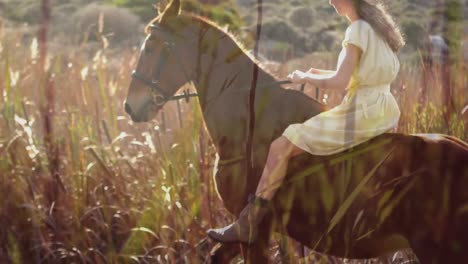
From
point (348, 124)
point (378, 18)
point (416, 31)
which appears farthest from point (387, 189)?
point (416, 31)

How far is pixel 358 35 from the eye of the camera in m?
3.92

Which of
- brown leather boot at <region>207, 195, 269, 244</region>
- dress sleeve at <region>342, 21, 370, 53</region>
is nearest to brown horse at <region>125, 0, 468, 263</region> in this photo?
brown leather boot at <region>207, 195, 269, 244</region>

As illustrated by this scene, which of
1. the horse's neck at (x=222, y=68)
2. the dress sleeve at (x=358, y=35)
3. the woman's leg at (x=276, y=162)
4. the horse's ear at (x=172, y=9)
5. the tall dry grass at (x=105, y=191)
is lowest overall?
the tall dry grass at (x=105, y=191)

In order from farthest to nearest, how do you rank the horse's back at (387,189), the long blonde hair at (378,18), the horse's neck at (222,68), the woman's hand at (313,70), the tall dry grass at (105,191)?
the tall dry grass at (105,191), the horse's neck at (222,68), the woman's hand at (313,70), the long blonde hair at (378,18), the horse's back at (387,189)

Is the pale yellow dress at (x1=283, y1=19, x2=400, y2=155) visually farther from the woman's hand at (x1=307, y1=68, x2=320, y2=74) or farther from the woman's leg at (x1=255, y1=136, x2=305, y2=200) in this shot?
the woman's hand at (x1=307, y1=68, x2=320, y2=74)

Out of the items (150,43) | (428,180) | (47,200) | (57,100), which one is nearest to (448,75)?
(428,180)

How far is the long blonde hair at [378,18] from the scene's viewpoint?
Answer: 398 centimetres

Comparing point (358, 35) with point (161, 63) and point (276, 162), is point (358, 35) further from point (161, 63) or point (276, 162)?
point (161, 63)

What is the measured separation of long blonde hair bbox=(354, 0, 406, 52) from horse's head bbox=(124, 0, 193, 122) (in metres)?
0.94

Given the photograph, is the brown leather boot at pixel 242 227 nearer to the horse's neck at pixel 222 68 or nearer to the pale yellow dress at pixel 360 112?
the pale yellow dress at pixel 360 112

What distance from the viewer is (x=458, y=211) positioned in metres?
3.85

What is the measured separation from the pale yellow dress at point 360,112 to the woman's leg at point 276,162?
51 mm

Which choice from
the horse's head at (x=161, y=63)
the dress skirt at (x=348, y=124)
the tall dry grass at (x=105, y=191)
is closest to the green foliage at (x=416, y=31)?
the tall dry grass at (x=105, y=191)

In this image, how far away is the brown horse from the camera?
12.8 feet
